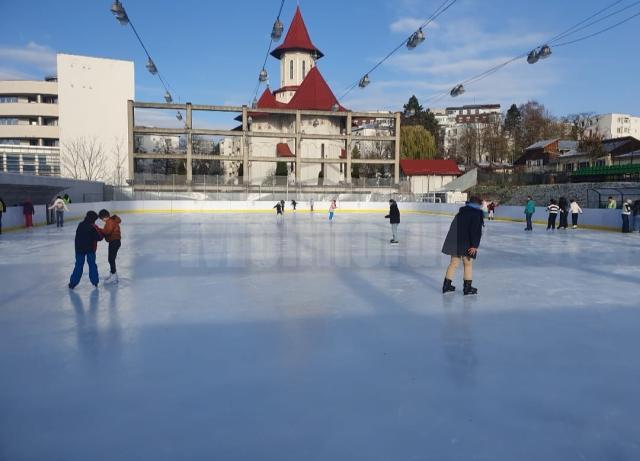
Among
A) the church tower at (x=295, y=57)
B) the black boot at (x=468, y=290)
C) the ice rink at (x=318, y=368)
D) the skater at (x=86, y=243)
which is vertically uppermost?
the church tower at (x=295, y=57)

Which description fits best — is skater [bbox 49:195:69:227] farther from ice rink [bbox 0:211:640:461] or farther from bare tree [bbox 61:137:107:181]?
bare tree [bbox 61:137:107:181]

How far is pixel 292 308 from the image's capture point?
5.48 metres

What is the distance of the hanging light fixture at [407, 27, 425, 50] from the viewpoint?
10.0m

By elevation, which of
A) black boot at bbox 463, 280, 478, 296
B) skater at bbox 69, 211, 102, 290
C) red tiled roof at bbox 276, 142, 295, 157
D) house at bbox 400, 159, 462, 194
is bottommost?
black boot at bbox 463, 280, 478, 296

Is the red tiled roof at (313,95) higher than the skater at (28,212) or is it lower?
higher

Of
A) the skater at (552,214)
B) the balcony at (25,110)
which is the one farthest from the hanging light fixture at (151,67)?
the balcony at (25,110)

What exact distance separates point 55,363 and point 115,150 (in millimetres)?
49274

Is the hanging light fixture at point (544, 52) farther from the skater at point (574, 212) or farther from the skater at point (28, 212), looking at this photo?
the skater at point (28, 212)

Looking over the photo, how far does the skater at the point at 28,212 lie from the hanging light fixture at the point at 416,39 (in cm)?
1444

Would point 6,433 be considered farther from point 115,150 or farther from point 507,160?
point 507,160

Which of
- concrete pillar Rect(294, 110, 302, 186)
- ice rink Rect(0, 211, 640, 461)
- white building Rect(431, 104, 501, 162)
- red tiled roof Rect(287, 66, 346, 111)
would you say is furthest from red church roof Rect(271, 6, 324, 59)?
ice rink Rect(0, 211, 640, 461)

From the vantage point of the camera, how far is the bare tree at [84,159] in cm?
4531

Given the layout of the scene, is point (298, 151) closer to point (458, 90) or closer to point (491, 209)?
point (491, 209)

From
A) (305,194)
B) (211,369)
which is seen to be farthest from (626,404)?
(305,194)
